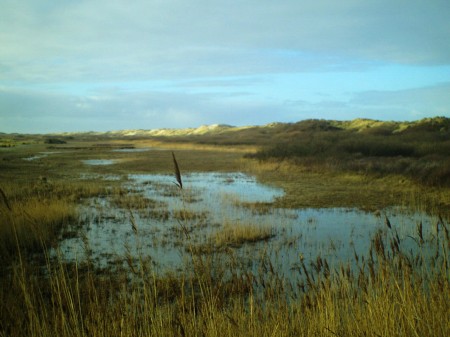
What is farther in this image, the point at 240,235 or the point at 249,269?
the point at 240,235

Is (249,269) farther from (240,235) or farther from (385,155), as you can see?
(385,155)

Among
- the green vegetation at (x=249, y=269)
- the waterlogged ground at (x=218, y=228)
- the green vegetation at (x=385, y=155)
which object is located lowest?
the waterlogged ground at (x=218, y=228)

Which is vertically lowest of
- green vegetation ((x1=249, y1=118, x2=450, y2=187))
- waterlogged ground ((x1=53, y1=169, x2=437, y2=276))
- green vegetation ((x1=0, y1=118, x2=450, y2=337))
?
waterlogged ground ((x1=53, y1=169, x2=437, y2=276))

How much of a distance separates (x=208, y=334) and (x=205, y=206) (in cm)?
1146

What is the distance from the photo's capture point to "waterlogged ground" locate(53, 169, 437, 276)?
338 inches

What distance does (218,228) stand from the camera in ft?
37.5

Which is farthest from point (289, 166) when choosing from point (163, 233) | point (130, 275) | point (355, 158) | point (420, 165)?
point (130, 275)

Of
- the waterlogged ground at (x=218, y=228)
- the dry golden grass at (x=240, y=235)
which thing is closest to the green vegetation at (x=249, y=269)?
the dry golden grass at (x=240, y=235)

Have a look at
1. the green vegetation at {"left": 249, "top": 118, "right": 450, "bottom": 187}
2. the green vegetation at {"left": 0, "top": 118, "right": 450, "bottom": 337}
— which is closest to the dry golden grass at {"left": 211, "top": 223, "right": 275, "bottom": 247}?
the green vegetation at {"left": 0, "top": 118, "right": 450, "bottom": 337}

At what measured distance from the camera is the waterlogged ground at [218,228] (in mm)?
8578

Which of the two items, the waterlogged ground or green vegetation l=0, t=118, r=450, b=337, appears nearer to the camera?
green vegetation l=0, t=118, r=450, b=337

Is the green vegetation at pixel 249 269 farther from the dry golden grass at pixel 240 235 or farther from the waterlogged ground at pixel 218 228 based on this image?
the waterlogged ground at pixel 218 228

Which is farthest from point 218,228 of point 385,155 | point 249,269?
point 385,155

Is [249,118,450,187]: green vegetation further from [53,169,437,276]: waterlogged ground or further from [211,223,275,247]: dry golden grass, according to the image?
[211,223,275,247]: dry golden grass
